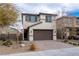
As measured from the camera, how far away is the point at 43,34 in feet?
82.6

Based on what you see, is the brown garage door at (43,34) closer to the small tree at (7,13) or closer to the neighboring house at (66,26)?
the neighboring house at (66,26)

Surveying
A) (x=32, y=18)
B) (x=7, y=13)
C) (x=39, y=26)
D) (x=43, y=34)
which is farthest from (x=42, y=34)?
(x=7, y=13)

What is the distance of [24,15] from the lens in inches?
1020

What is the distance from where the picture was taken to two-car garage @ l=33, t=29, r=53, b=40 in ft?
81.6

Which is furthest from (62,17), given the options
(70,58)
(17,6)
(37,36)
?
(70,58)

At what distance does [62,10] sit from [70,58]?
15.3 metres

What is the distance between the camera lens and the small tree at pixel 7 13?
51.1ft

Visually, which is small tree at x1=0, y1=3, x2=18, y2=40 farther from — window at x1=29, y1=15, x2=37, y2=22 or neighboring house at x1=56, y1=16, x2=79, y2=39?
neighboring house at x1=56, y1=16, x2=79, y2=39

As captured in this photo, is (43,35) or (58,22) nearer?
(43,35)

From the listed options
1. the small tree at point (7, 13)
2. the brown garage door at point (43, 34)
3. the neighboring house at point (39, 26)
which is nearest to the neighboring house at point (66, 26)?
the neighboring house at point (39, 26)

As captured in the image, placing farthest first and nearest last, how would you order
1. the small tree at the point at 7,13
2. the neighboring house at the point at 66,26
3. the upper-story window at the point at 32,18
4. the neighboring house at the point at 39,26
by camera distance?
the upper-story window at the point at 32,18
the neighboring house at the point at 66,26
the neighboring house at the point at 39,26
the small tree at the point at 7,13

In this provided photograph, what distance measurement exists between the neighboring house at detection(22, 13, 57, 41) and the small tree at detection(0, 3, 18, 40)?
23.6ft

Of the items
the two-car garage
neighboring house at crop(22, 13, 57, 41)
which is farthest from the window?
the two-car garage

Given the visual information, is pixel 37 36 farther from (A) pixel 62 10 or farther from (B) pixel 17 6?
(B) pixel 17 6
